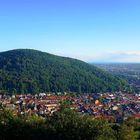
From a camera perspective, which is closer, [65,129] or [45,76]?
[65,129]

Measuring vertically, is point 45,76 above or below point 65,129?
below

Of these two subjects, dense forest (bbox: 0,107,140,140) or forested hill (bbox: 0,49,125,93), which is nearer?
dense forest (bbox: 0,107,140,140)

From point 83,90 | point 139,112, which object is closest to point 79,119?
point 139,112

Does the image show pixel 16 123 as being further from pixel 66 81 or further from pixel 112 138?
pixel 66 81

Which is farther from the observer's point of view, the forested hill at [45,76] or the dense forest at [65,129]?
the forested hill at [45,76]
